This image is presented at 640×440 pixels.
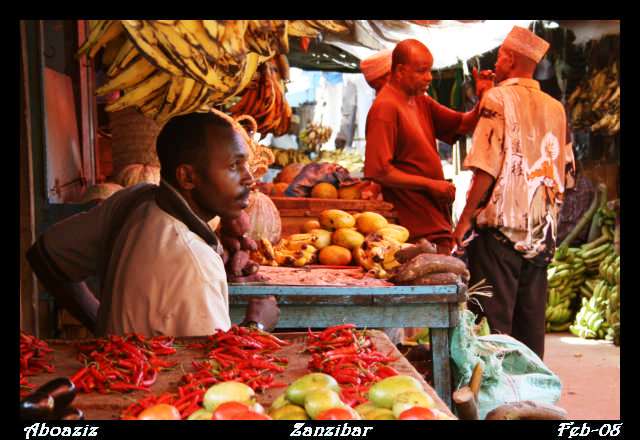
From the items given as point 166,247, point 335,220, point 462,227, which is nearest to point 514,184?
point 462,227

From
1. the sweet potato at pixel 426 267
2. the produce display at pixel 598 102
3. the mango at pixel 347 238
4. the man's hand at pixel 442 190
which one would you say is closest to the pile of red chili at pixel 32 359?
the sweet potato at pixel 426 267

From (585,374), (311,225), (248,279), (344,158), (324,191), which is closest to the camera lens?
(248,279)

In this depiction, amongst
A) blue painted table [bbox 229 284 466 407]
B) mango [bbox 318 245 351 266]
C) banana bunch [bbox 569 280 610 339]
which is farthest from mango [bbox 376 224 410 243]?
banana bunch [bbox 569 280 610 339]

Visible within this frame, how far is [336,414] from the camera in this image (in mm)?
1482

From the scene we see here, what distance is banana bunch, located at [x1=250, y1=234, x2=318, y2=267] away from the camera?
4.07 m

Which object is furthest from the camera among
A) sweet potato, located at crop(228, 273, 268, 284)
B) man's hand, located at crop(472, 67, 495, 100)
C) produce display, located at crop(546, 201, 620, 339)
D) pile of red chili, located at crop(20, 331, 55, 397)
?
produce display, located at crop(546, 201, 620, 339)

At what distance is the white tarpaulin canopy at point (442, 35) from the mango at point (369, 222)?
2.95 metres

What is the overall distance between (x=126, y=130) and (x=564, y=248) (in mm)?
6584

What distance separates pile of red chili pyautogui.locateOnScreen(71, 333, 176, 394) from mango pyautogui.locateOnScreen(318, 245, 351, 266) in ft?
6.48

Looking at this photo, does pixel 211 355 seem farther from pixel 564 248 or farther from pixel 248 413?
pixel 564 248

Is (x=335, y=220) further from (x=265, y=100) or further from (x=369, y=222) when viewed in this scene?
(x=265, y=100)

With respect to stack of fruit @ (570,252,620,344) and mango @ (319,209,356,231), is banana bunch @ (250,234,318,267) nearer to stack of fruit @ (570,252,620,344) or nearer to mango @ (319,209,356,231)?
mango @ (319,209,356,231)

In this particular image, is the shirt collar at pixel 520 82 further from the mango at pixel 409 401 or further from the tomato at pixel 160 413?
the tomato at pixel 160 413

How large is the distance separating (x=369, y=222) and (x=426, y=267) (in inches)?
43.9
